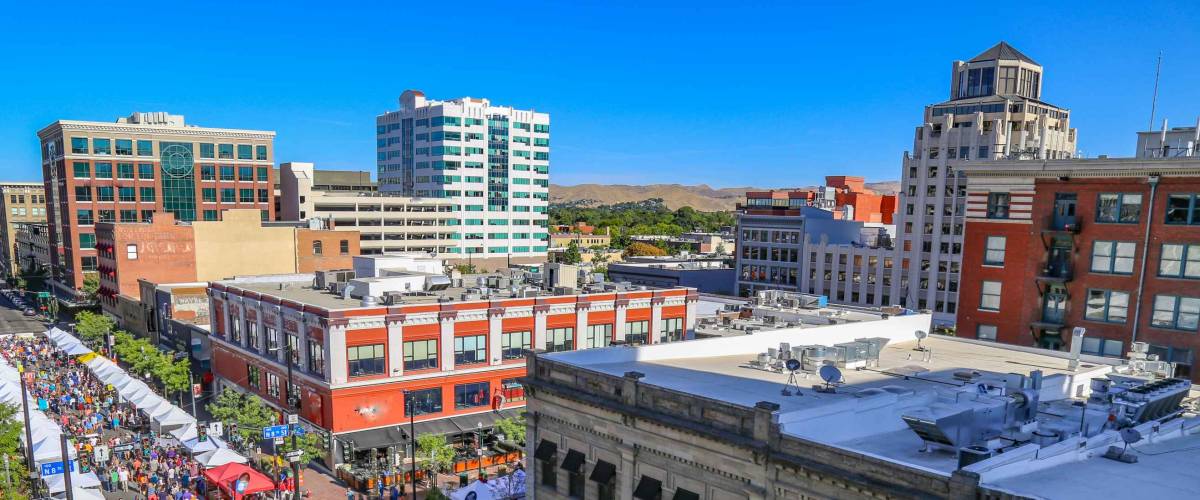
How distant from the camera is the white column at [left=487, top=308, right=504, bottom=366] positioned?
145 ft

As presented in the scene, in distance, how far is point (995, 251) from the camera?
1455 inches

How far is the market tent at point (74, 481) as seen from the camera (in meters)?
31.2

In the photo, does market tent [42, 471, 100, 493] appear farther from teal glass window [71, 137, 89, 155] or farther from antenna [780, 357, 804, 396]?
teal glass window [71, 137, 89, 155]

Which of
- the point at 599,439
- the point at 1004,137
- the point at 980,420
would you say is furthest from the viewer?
the point at 1004,137

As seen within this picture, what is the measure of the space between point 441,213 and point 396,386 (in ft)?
301

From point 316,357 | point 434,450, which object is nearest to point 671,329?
point 434,450

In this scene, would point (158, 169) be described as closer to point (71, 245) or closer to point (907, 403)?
point (71, 245)

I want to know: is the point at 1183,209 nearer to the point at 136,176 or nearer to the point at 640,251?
the point at 136,176

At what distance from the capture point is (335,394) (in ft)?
129

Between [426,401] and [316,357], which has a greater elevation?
[316,357]

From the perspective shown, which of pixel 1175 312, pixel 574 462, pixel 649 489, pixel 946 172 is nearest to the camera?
pixel 649 489

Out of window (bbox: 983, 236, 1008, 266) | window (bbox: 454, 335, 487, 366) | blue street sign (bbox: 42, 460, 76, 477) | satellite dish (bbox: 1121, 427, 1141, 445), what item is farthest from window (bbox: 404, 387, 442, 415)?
satellite dish (bbox: 1121, 427, 1141, 445)

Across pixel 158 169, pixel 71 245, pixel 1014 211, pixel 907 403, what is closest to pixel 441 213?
pixel 158 169

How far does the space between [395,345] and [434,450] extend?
6700mm
